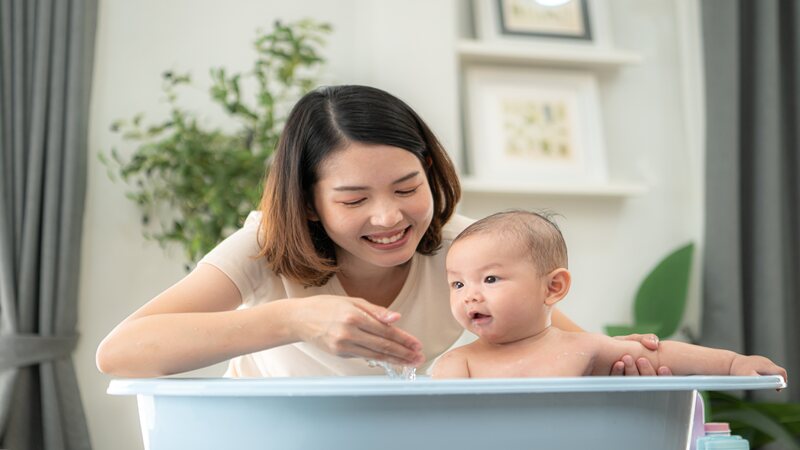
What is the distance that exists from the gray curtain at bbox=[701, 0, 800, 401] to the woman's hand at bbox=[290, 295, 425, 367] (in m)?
1.93

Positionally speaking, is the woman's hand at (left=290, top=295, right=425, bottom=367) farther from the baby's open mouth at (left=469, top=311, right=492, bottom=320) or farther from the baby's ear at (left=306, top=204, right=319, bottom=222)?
the baby's ear at (left=306, top=204, right=319, bottom=222)

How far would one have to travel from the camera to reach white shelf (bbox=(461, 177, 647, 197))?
2559mm

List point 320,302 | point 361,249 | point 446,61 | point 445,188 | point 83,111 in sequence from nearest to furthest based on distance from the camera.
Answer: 1. point 320,302
2. point 361,249
3. point 445,188
4. point 83,111
5. point 446,61

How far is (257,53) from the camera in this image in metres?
2.64

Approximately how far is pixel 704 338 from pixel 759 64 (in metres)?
0.87

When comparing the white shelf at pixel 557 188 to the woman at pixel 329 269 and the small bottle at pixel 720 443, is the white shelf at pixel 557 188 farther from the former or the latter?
the small bottle at pixel 720 443

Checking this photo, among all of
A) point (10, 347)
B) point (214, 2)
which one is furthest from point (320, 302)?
point (214, 2)

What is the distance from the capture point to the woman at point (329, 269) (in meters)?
1.04

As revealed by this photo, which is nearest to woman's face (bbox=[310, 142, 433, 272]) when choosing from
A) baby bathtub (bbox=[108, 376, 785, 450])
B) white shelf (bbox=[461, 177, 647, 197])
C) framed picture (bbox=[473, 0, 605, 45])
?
baby bathtub (bbox=[108, 376, 785, 450])

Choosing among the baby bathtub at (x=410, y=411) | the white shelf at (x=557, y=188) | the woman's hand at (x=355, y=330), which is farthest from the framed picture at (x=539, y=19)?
the baby bathtub at (x=410, y=411)

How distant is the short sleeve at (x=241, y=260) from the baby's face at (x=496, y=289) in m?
0.32

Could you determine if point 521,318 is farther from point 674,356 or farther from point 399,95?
point 399,95

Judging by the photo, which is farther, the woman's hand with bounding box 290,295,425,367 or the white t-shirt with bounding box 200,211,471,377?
the white t-shirt with bounding box 200,211,471,377

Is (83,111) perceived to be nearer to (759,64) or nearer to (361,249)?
(361,249)
